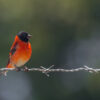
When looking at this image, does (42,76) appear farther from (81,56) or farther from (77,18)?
(77,18)

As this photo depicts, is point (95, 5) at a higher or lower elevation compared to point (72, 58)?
higher

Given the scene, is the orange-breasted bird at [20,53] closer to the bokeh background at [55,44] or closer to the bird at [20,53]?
the bird at [20,53]

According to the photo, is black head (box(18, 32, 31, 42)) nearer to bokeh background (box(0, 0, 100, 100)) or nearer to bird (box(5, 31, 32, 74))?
bird (box(5, 31, 32, 74))

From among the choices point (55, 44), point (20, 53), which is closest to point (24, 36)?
point (20, 53)

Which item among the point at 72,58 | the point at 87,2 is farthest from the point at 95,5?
the point at 72,58

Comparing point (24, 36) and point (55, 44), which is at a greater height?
point (24, 36)

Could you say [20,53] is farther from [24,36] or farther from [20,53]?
[24,36]

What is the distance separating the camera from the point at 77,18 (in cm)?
2541

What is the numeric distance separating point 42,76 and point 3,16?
335 cm

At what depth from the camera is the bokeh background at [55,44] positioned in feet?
71.5

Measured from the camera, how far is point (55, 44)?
78.6ft

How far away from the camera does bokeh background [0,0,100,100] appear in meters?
21.8

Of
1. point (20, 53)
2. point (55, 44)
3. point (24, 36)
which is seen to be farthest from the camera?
point (55, 44)

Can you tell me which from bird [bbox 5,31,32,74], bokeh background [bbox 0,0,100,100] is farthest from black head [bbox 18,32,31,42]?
bokeh background [bbox 0,0,100,100]
